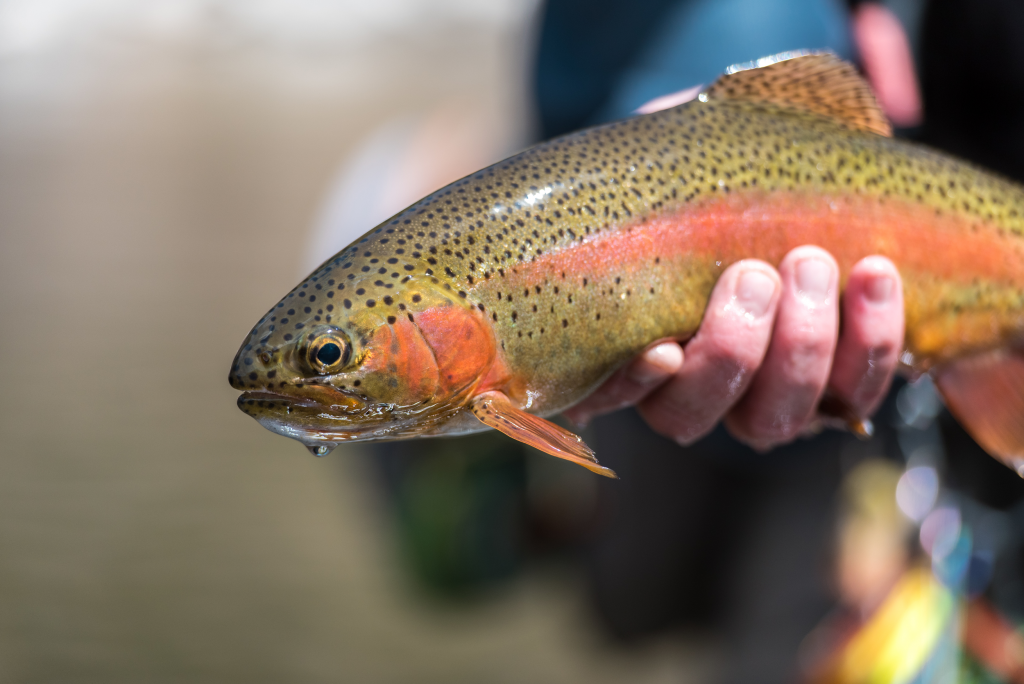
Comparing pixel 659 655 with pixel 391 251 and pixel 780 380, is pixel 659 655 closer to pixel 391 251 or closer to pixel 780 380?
pixel 780 380

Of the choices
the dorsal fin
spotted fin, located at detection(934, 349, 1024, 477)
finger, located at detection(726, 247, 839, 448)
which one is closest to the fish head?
finger, located at detection(726, 247, 839, 448)

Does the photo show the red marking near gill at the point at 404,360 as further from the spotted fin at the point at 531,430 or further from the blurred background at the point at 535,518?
→ the blurred background at the point at 535,518

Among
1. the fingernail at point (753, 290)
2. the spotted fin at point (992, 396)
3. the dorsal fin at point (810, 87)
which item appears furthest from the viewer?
the spotted fin at point (992, 396)

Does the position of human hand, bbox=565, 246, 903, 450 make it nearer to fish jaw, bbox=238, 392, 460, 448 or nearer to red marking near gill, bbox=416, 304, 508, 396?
red marking near gill, bbox=416, 304, 508, 396

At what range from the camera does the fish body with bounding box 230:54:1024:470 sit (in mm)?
1466

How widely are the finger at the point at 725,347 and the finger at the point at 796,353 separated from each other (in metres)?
0.05

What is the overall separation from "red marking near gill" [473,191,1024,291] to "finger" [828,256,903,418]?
2.2 inches

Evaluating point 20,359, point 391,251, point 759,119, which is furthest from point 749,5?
point 20,359

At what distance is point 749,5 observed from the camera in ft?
8.46

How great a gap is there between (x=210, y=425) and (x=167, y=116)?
16.2 m

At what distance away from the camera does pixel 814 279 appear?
179 centimetres

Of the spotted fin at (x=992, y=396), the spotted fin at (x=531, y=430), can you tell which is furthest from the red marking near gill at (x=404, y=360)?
the spotted fin at (x=992, y=396)

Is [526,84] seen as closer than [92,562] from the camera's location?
Yes

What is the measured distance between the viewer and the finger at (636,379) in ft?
5.75
